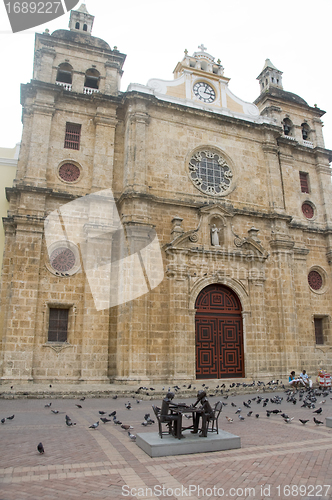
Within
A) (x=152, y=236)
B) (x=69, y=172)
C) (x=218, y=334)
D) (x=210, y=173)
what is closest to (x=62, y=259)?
(x=152, y=236)

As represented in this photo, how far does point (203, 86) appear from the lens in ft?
72.6

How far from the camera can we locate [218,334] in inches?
715

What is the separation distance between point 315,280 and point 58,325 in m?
15.0

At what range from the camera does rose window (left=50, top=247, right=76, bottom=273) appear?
16.7 meters

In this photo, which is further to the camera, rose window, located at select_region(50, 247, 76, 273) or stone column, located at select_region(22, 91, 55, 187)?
stone column, located at select_region(22, 91, 55, 187)

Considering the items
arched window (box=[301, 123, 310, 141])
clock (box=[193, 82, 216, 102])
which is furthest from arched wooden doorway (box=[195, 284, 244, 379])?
arched window (box=[301, 123, 310, 141])

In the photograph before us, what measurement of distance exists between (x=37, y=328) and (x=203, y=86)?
16.1 metres

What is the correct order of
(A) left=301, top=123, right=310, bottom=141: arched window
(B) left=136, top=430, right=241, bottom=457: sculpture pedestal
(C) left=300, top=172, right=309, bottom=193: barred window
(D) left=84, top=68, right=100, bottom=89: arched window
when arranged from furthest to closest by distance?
1. (A) left=301, top=123, right=310, bottom=141: arched window
2. (C) left=300, top=172, right=309, bottom=193: barred window
3. (D) left=84, top=68, right=100, bottom=89: arched window
4. (B) left=136, top=430, right=241, bottom=457: sculpture pedestal

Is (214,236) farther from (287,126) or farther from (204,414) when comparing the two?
(204,414)

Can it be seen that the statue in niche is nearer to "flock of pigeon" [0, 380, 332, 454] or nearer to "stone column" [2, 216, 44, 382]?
"flock of pigeon" [0, 380, 332, 454]

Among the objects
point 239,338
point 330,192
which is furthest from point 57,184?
point 330,192

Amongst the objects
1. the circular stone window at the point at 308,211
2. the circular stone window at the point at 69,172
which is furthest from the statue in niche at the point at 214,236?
the circular stone window at the point at 308,211

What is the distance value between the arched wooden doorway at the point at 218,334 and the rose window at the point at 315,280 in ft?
20.0

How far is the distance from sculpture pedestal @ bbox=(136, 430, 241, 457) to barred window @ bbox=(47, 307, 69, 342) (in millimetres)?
10097
